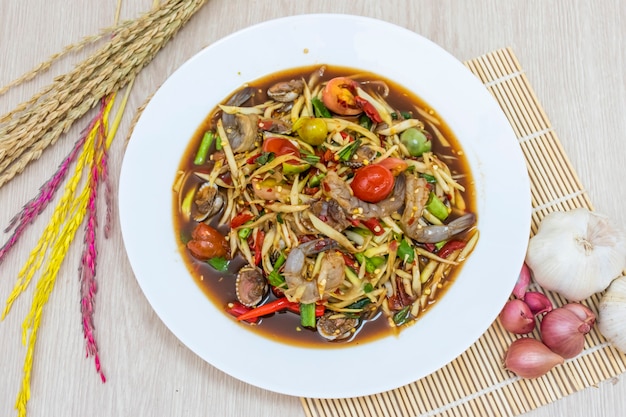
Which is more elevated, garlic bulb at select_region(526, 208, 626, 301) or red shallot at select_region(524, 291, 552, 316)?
garlic bulb at select_region(526, 208, 626, 301)

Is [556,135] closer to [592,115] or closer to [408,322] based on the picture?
[592,115]

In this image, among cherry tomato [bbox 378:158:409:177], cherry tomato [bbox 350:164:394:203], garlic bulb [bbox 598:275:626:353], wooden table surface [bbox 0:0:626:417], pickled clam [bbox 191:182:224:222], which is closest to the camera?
cherry tomato [bbox 350:164:394:203]

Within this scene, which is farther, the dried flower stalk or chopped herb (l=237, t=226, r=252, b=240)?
the dried flower stalk

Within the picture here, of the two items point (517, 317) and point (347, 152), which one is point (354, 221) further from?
point (517, 317)

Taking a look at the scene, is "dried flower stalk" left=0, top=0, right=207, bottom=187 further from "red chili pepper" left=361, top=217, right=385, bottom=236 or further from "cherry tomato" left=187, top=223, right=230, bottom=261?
"red chili pepper" left=361, top=217, right=385, bottom=236

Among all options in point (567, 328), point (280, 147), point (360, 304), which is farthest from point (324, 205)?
point (567, 328)

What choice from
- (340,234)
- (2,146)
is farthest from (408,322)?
(2,146)

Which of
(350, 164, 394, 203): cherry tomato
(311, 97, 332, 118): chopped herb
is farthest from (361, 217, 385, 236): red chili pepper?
(311, 97, 332, 118): chopped herb
